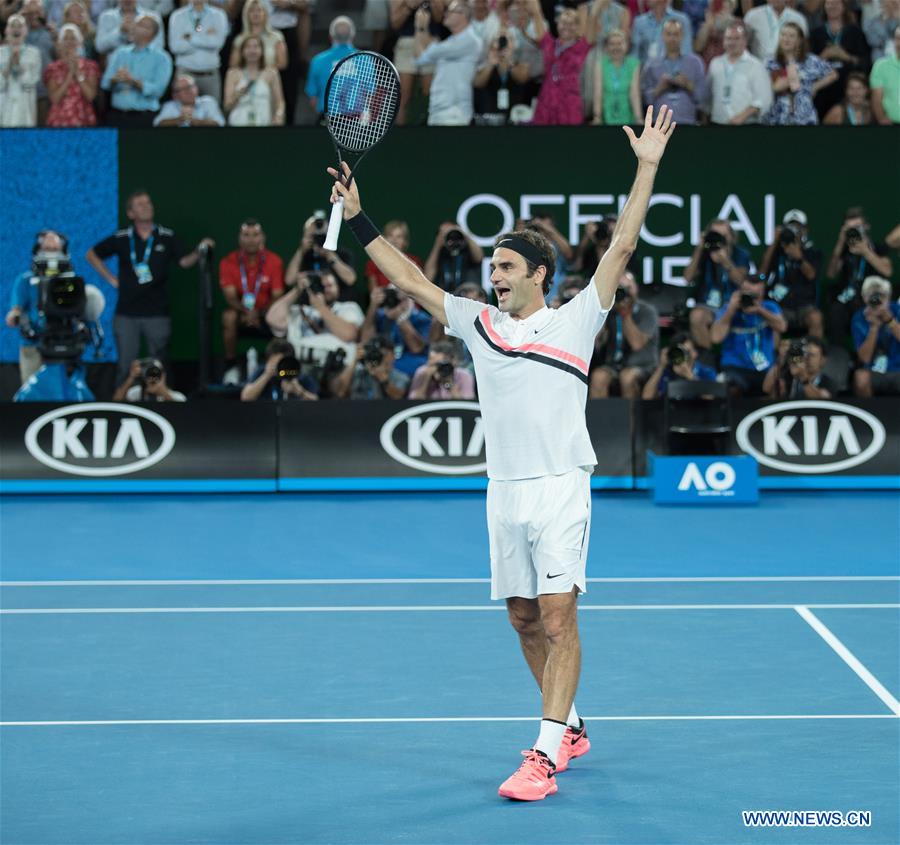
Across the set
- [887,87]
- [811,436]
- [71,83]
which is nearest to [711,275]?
[811,436]

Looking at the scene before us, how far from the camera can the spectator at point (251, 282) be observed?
16.1m

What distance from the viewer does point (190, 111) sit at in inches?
659

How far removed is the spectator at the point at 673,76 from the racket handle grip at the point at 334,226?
35.3 ft

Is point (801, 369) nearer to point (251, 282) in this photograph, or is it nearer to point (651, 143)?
point (251, 282)

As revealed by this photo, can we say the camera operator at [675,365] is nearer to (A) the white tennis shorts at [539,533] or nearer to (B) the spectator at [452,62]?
(B) the spectator at [452,62]

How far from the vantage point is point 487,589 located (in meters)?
10.2

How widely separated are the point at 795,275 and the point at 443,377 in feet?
Answer: 12.9

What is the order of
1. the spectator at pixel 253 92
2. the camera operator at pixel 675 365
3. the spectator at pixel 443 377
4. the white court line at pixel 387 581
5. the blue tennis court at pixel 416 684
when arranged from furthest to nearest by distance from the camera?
the spectator at pixel 253 92, the spectator at pixel 443 377, the camera operator at pixel 675 365, the white court line at pixel 387 581, the blue tennis court at pixel 416 684

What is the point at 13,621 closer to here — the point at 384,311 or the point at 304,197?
the point at 384,311

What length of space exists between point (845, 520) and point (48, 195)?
30.3ft

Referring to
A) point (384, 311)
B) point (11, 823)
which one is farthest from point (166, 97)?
point (11, 823)

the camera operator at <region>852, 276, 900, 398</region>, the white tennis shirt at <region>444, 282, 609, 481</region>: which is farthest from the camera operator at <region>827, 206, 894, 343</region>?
the white tennis shirt at <region>444, 282, 609, 481</region>

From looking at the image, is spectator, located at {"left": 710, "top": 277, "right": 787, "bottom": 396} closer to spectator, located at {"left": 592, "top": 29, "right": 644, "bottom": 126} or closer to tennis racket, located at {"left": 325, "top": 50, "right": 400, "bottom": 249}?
spectator, located at {"left": 592, "top": 29, "right": 644, "bottom": 126}

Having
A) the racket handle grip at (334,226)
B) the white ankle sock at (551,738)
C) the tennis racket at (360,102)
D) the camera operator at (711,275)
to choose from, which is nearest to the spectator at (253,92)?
the camera operator at (711,275)
